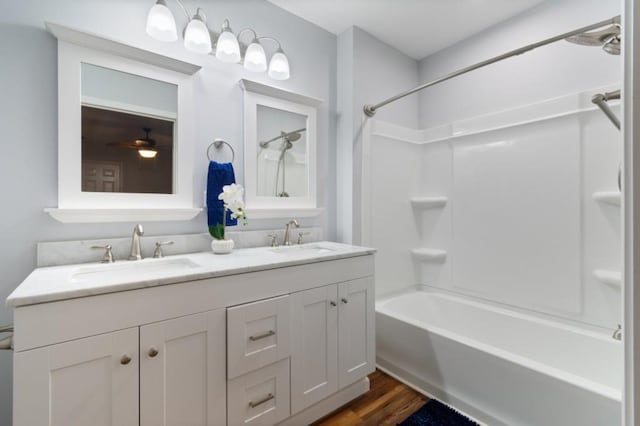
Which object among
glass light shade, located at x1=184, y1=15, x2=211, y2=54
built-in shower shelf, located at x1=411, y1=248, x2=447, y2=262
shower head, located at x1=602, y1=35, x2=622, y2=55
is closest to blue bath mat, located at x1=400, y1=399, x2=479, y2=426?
built-in shower shelf, located at x1=411, y1=248, x2=447, y2=262

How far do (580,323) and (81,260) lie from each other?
283 cm

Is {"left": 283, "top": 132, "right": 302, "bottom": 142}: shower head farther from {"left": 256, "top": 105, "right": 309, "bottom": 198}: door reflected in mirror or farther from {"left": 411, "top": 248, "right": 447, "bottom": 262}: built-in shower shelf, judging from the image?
{"left": 411, "top": 248, "right": 447, "bottom": 262}: built-in shower shelf

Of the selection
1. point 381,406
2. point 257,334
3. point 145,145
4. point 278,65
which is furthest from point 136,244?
point 381,406

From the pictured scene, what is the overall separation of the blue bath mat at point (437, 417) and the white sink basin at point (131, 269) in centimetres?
144

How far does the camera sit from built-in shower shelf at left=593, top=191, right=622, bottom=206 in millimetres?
1650

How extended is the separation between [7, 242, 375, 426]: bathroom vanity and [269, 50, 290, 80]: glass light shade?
1171mm

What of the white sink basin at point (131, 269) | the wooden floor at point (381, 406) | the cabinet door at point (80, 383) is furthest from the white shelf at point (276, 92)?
the wooden floor at point (381, 406)

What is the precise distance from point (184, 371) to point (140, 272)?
51cm

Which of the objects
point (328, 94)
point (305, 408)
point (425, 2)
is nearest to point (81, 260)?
point (305, 408)

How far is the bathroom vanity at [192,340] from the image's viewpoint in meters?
0.89

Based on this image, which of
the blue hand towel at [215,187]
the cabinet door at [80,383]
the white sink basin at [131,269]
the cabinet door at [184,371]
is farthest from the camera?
the blue hand towel at [215,187]

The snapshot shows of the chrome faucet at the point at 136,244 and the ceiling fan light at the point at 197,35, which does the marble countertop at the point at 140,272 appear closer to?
the chrome faucet at the point at 136,244

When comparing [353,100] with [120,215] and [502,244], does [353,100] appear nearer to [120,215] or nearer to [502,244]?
[502,244]

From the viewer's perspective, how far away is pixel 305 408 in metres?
1.50
